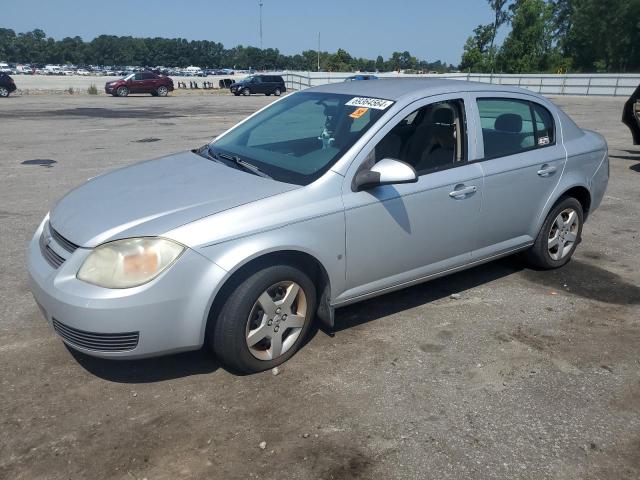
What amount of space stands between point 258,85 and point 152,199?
36033mm

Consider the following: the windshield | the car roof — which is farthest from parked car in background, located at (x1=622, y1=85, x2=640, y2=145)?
the windshield

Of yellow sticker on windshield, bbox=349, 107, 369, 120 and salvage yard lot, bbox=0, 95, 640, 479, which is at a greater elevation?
yellow sticker on windshield, bbox=349, 107, 369, 120

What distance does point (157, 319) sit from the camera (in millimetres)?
2908

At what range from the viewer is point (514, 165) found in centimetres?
436

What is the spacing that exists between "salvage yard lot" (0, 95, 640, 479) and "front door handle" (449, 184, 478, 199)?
0.92 metres

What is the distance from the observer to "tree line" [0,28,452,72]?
145000 mm

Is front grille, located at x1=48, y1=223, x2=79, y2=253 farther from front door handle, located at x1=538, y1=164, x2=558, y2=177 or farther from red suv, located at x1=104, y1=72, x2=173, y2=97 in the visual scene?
red suv, located at x1=104, y1=72, x2=173, y2=97

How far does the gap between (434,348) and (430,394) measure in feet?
1.86

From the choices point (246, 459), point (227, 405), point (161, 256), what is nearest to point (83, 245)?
point (161, 256)

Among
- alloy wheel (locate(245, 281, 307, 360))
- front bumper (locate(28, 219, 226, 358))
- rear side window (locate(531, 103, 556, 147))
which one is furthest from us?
rear side window (locate(531, 103, 556, 147))

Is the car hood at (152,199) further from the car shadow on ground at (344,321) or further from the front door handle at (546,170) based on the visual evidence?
the front door handle at (546,170)

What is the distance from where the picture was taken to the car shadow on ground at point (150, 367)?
10.9 ft

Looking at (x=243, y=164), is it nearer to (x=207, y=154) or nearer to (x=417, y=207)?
(x=207, y=154)

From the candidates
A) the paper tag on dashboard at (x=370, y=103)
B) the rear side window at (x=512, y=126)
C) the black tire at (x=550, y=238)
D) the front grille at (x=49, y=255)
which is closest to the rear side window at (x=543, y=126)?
the rear side window at (x=512, y=126)
